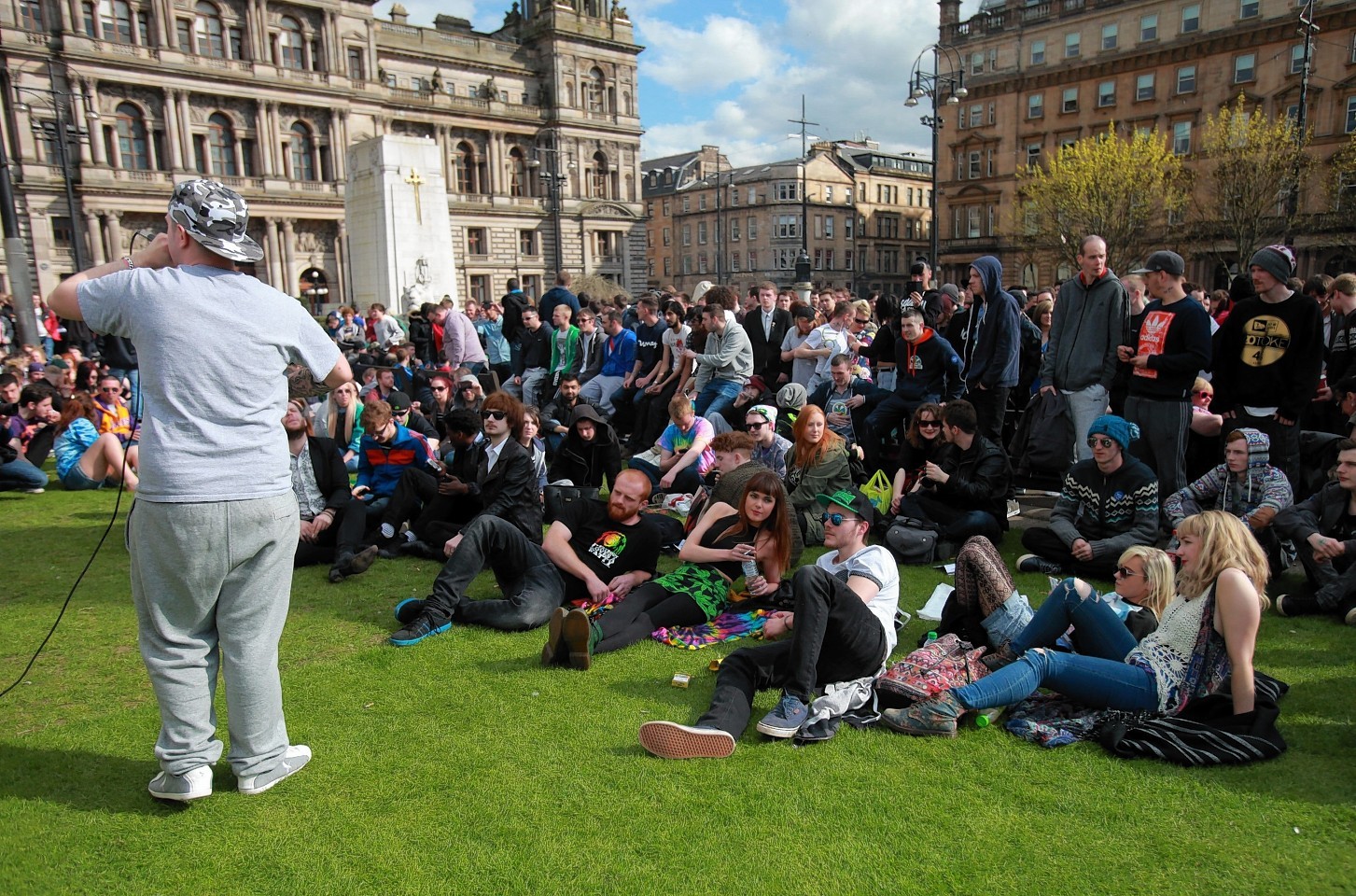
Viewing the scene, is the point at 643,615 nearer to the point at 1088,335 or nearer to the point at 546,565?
the point at 546,565

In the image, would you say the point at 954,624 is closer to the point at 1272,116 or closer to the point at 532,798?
the point at 532,798

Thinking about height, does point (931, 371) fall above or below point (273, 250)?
below

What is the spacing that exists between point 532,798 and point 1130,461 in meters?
5.24

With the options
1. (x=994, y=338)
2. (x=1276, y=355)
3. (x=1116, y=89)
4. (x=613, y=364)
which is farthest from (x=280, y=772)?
(x=1116, y=89)

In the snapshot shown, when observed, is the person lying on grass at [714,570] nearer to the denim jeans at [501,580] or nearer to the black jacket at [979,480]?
the denim jeans at [501,580]

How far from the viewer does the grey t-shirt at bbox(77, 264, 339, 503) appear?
10.8 ft

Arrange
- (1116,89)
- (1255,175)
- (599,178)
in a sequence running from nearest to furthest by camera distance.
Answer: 1. (1255,175)
2. (1116,89)
3. (599,178)

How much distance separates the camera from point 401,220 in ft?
82.6

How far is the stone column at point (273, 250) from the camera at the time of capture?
52.1 metres

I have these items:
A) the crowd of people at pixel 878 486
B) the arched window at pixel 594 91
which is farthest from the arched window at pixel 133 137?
the crowd of people at pixel 878 486

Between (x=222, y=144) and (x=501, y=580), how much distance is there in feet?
186

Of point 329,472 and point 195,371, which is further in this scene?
point 329,472

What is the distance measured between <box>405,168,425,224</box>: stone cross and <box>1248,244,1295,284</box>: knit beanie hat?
23127 mm

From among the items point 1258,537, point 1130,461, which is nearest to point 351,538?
point 1130,461
